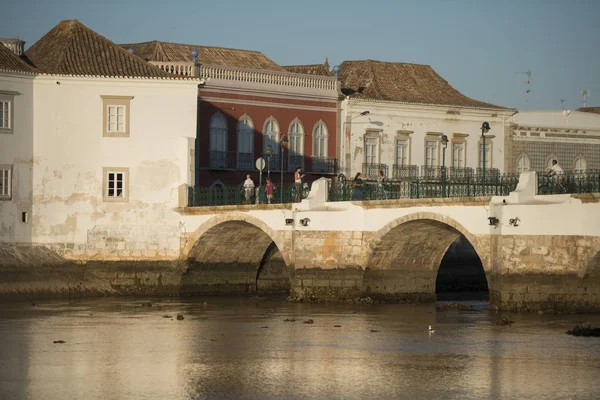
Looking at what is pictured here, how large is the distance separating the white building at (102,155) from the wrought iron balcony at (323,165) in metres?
8.51

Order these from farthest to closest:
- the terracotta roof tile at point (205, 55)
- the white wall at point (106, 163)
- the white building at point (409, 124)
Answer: the white building at point (409, 124) < the terracotta roof tile at point (205, 55) < the white wall at point (106, 163)

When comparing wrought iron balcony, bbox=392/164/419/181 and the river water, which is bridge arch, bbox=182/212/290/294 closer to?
the river water

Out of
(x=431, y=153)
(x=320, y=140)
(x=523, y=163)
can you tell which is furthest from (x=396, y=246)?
(x=523, y=163)

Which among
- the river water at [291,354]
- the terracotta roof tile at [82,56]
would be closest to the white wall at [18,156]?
the terracotta roof tile at [82,56]

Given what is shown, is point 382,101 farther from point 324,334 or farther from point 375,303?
point 324,334

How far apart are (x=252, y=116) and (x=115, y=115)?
→ 699 cm

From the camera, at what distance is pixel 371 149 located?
5678 cm

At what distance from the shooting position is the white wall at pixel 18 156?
45344 millimetres

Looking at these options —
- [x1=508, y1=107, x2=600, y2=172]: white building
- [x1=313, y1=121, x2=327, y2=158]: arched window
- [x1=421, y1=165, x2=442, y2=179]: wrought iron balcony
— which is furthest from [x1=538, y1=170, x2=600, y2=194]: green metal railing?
[x1=508, y1=107, x2=600, y2=172]: white building

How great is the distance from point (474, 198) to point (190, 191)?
11653 millimetres

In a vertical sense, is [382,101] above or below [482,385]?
above

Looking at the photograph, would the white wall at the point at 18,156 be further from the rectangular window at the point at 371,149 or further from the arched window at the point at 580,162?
the arched window at the point at 580,162

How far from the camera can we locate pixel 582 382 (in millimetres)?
27000

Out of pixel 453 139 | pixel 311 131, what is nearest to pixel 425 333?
pixel 311 131
